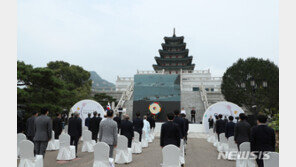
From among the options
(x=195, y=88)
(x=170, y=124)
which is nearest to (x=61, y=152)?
(x=170, y=124)

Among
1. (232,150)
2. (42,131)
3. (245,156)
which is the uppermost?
(42,131)

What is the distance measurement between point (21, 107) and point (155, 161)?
951cm

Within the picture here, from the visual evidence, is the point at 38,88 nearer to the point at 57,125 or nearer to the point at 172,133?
the point at 57,125

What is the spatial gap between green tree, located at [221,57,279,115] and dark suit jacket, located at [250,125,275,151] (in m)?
22.9

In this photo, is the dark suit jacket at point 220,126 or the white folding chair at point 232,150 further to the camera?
the dark suit jacket at point 220,126

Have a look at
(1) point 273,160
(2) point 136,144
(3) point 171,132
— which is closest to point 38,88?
(2) point 136,144

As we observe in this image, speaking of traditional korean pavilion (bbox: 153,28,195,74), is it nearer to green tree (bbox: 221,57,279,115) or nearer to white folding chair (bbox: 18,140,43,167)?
green tree (bbox: 221,57,279,115)

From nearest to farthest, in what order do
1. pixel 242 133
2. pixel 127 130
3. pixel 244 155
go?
pixel 244 155 < pixel 242 133 < pixel 127 130

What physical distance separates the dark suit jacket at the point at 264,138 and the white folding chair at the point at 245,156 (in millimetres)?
799

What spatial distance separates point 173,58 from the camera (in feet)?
205

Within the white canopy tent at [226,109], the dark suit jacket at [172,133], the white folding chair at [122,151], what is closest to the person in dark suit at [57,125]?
the white folding chair at [122,151]

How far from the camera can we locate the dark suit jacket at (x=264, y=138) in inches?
219

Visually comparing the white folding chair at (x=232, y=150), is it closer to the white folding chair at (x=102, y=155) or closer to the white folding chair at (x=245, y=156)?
the white folding chair at (x=245, y=156)

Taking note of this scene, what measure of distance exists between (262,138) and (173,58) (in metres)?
57.6
